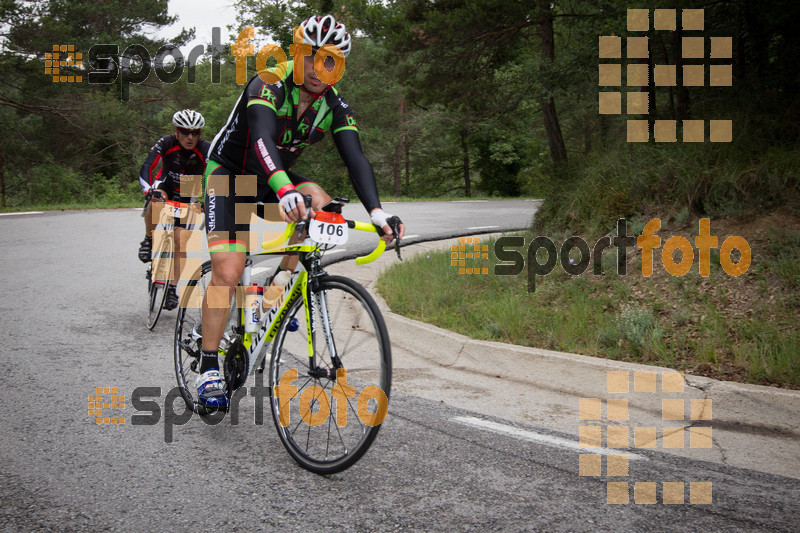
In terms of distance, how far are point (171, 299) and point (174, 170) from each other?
1364mm

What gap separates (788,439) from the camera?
4215mm

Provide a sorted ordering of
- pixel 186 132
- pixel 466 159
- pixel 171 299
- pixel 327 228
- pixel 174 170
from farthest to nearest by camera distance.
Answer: pixel 466 159
pixel 174 170
pixel 171 299
pixel 186 132
pixel 327 228

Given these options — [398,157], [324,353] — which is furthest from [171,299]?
[398,157]

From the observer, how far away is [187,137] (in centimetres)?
687

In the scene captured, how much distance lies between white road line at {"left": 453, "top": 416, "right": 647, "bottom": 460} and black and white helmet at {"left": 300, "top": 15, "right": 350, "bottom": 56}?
242 centimetres

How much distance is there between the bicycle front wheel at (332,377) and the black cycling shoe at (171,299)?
368 centimetres

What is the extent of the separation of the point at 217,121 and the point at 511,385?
46115 mm

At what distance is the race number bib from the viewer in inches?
129

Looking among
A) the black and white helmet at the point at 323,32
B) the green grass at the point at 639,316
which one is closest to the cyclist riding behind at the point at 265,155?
the black and white helmet at the point at 323,32

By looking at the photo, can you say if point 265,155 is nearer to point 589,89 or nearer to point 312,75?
point 312,75

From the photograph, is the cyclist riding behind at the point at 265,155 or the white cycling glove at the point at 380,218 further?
the cyclist riding behind at the point at 265,155

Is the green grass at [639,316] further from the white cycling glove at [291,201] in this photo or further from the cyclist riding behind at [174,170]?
the white cycling glove at [291,201]

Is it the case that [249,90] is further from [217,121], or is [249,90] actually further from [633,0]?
[217,121]

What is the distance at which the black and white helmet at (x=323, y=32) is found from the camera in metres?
3.54
